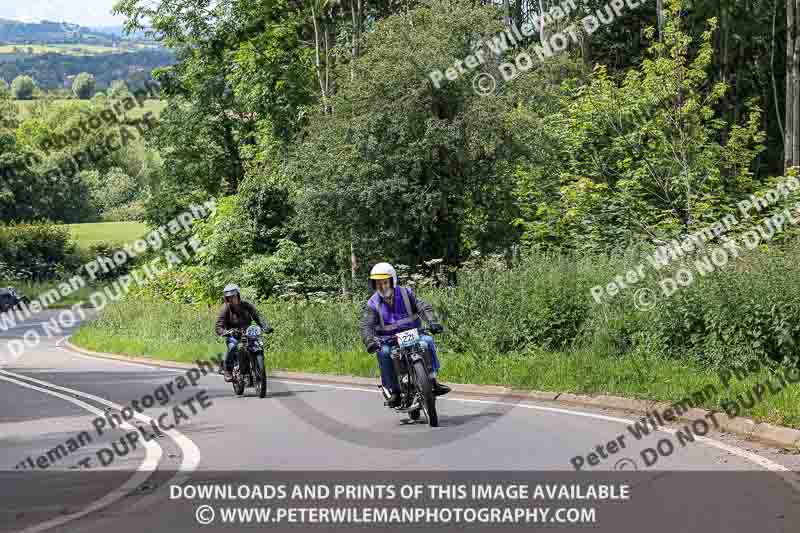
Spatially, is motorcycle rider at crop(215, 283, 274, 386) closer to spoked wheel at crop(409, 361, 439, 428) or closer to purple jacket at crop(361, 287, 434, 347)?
purple jacket at crop(361, 287, 434, 347)

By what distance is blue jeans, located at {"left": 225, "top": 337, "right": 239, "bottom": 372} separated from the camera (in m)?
18.7

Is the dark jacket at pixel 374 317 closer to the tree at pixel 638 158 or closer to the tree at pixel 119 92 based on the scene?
the tree at pixel 638 158

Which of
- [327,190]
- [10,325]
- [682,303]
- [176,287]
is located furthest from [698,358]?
[10,325]

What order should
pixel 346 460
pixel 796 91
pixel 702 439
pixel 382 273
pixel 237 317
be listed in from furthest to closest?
1. pixel 796 91
2. pixel 237 317
3. pixel 382 273
4. pixel 702 439
5. pixel 346 460

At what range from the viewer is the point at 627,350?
17750 mm

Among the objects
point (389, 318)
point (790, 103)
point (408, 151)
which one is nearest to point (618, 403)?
point (389, 318)

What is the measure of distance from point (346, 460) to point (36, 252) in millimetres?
83339

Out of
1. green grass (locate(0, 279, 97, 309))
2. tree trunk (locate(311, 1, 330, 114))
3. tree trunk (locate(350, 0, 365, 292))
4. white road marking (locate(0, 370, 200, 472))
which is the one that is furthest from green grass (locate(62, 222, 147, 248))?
white road marking (locate(0, 370, 200, 472))

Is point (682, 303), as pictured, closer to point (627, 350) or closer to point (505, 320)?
point (627, 350)

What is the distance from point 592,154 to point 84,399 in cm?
2296

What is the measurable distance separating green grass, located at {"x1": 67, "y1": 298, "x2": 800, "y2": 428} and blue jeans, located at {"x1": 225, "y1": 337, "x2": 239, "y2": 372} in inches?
122

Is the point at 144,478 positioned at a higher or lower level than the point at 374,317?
lower

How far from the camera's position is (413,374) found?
42.9 ft

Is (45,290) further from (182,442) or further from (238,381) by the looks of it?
(182,442)
